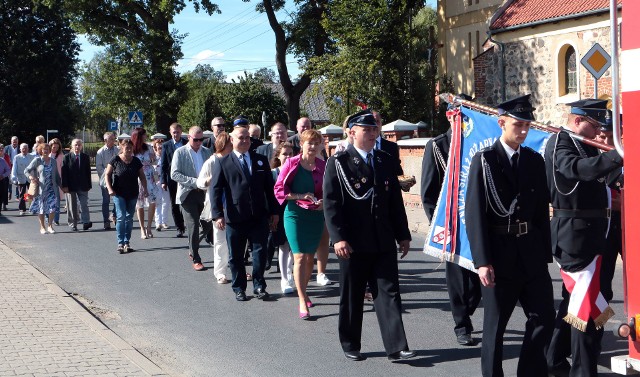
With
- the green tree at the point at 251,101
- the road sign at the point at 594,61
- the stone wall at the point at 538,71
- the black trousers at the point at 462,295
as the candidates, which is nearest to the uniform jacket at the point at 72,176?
the road sign at the point at 594,61

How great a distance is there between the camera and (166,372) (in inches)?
277

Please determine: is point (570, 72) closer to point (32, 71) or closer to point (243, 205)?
point (243, 205)

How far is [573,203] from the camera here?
6539 millimetres

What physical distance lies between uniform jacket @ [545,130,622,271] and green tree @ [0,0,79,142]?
58410 mm

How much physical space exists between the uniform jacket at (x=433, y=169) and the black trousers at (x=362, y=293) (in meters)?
1.17

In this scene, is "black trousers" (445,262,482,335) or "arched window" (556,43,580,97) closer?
"black trousers" (445,262,482,335)

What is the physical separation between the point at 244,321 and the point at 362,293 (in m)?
2.06

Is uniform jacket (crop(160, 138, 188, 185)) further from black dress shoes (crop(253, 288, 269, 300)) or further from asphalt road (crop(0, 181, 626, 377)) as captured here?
black dress shoes (crop(253, 288, 269, 300))

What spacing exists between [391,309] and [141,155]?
34.4ft

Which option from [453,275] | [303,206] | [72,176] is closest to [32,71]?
[72,176]

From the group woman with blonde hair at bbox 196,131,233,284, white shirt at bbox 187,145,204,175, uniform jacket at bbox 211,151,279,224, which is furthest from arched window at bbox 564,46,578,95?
uniform jacket at bbox 211,151,279,224

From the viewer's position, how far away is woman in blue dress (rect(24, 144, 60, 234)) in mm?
17844

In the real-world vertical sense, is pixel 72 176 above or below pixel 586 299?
above

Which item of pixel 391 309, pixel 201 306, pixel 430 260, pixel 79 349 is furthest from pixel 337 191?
pixel 430 260
